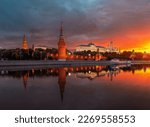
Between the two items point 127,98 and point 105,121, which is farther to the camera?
point 127,98

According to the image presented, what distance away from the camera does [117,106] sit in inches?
339

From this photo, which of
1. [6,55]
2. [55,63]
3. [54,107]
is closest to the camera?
[54,107]

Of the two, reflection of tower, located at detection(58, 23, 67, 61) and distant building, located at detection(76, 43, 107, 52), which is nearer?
reflection of tower, located at detection(58, 23, 67, 61)

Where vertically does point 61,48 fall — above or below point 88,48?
below

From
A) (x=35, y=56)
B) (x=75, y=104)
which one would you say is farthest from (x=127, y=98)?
(x=35, y=56)

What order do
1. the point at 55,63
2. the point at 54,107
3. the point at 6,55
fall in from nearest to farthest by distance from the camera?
1. the point at 54,107
2. the point at 55,63
3. the point at 6,55

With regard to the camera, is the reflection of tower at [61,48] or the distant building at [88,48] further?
the distant building at [88,48]

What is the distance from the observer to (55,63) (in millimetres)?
37688

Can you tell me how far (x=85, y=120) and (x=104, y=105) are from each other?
12.0ft

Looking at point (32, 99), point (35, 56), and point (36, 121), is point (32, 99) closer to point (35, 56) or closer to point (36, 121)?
point (36, 121)

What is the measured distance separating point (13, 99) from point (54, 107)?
207 centimetres

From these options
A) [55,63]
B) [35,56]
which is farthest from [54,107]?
[35,56]

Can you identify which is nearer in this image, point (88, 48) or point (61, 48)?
point (61, 48)

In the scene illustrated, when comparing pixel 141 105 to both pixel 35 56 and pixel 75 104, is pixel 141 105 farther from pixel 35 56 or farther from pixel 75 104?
pixel 35 56
